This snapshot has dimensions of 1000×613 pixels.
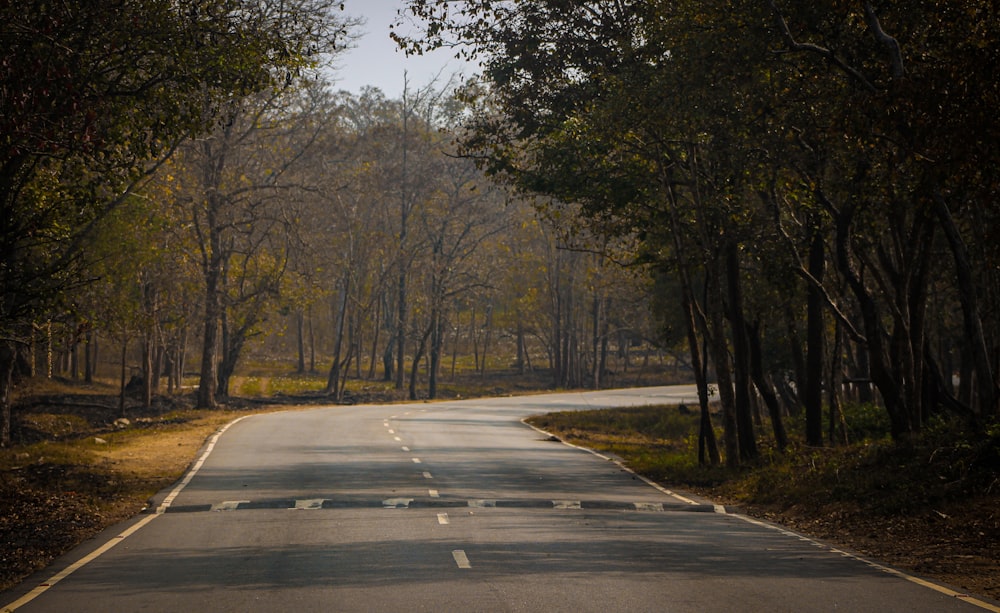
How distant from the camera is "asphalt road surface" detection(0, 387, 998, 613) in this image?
10102 mm

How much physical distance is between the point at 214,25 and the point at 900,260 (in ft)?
39.7

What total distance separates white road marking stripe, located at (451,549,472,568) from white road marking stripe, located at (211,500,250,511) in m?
5.65

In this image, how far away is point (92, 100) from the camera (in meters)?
16.5

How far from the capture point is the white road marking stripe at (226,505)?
57.0ft

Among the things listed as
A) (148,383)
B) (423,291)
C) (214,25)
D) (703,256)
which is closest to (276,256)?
(148,383)

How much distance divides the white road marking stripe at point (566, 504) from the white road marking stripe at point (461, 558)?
17.5 ft

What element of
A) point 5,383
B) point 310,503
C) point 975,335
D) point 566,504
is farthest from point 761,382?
point 5,383

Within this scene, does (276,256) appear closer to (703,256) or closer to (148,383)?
(148,383)

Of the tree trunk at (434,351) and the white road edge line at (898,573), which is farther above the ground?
the tree trunk at (434,351)

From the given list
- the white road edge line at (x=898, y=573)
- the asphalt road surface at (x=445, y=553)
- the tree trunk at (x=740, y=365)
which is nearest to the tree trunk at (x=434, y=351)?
the tree trunk at (x=740, y=365)

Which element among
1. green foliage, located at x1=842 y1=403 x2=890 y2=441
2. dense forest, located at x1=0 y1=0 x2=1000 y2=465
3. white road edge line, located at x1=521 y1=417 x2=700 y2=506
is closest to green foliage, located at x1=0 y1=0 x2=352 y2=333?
dense forest, located at x1=0 y1=0 x2=1000 y2=465

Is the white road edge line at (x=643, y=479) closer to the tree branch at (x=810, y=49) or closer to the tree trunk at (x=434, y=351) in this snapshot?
the tree branch at (x=810, y=49)

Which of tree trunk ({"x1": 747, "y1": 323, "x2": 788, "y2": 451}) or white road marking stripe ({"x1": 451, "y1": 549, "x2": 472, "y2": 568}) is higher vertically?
tree trunk ({"x1": 747, "y1": 323, "x2": 788, "y2": 451})

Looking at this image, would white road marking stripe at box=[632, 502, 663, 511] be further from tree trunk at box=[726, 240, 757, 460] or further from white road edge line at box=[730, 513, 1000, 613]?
tree trunk at box=[726, 240, 757, 460]
